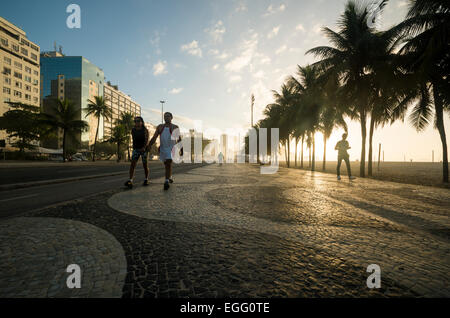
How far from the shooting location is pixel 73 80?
8156cm

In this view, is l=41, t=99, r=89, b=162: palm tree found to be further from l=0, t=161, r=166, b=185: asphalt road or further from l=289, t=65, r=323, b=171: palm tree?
l=289, t=65, r=323, b=171: palm tree

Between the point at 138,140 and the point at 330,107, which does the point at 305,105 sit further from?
the point at 138,140

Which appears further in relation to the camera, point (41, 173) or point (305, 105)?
point (305, 105)

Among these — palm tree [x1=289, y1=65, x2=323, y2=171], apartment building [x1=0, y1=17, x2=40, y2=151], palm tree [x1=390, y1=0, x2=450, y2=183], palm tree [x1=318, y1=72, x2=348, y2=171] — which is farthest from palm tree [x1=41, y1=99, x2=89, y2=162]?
palm tree [x1=390, y1=0, x2=450, y2=183]

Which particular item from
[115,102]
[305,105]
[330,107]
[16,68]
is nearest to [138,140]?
[330,107]

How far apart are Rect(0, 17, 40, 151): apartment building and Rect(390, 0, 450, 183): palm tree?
7527 centimetres

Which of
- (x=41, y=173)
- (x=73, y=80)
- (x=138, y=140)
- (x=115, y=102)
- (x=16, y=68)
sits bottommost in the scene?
(x=41, y=173)

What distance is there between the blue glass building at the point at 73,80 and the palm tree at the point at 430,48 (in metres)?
91.9

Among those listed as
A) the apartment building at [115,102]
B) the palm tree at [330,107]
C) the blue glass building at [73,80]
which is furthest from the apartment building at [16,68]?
the palm tree at [330,107]

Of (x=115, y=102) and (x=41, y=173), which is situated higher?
(x=115, y=102)

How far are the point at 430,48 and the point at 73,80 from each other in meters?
106

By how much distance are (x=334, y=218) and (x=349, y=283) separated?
185cm

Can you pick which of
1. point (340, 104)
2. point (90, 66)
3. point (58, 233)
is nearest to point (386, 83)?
point (340, 104)

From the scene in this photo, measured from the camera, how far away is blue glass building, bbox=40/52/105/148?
80.8 metres
